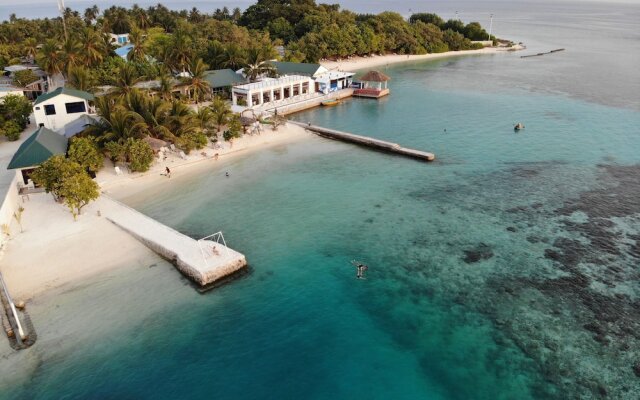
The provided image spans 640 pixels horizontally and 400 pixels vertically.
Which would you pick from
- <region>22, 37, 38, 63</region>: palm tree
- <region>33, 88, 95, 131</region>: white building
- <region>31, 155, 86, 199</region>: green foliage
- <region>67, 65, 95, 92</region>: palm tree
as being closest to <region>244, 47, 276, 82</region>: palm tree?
<region>67, 65, 95, 92</region>: palm tree

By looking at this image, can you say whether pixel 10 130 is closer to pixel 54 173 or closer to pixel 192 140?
pixel 192 140

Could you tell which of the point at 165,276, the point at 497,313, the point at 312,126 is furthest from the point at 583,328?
the point at 312,126

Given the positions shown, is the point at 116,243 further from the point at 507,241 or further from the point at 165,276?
the point at 507,241

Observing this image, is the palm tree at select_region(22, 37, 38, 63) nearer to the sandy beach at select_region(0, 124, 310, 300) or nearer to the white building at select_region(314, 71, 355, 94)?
the white building at select_region(314, 71, 355, 94)

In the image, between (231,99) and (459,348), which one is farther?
(231,99)

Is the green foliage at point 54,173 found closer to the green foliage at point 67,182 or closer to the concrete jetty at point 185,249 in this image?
the green foliage at point 67,182

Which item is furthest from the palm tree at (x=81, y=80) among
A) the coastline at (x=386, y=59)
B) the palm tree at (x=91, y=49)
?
the coastline at (x=386, y=59)

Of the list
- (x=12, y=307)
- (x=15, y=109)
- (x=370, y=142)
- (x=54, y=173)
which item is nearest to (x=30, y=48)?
(x=15, y=109)
